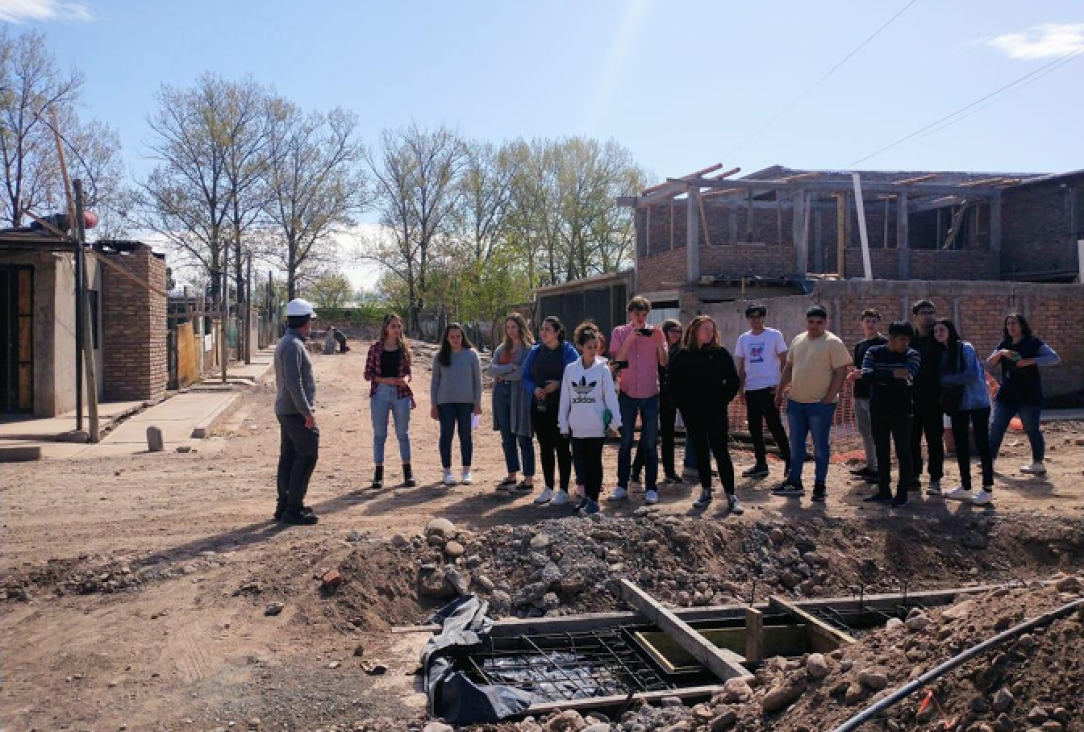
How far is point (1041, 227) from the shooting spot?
21.3 m

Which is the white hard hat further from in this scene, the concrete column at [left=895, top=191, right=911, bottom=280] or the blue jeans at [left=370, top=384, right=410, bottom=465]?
the concrete column at [left=895, top=191, right=911, bottom=280]

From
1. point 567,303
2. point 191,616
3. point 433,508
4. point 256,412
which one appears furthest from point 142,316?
point 567,303

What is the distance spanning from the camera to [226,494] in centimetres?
870

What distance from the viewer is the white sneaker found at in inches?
317

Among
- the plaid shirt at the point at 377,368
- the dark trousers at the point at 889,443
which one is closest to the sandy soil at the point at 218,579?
the dark trousers at the point at 889,443

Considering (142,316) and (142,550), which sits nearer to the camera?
(142,550)

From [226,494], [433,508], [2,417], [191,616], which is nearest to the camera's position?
[191,616]

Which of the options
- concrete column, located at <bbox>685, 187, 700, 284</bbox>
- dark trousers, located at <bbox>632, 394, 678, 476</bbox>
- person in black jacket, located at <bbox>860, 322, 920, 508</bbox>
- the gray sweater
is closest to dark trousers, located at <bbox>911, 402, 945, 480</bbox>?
person in black jacket, located at <bbox>860, 322, 920, 508</bbox>

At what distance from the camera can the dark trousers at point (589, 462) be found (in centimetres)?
759

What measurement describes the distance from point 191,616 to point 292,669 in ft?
3.41

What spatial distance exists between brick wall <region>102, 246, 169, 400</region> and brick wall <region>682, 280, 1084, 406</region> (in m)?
10.5

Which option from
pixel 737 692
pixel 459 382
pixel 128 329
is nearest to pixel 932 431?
pixel 459 382

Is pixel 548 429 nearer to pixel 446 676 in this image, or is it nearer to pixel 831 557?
pixel 831 557

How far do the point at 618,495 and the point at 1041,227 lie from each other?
58.5 feet
